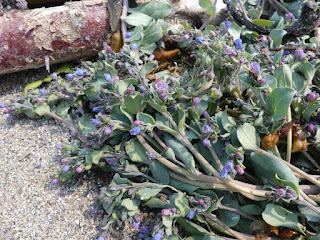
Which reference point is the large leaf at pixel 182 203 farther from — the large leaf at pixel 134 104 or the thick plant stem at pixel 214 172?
the large leaf at pixel 134 104

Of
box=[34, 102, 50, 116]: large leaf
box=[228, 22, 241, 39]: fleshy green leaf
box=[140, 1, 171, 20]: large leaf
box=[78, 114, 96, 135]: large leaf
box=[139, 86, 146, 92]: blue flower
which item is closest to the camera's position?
box=[139, 86, 146, 92]: blue flower

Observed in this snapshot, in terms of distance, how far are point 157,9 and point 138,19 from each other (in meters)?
0.20

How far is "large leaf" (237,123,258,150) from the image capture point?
1904 mm

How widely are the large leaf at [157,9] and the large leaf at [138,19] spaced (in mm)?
80

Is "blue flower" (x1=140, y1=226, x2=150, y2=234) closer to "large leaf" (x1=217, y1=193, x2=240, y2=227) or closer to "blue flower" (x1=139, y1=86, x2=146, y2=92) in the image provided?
"large leaf" (x1=217, y1=193, x2=240, y2=227)

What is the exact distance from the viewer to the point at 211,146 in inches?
79.3

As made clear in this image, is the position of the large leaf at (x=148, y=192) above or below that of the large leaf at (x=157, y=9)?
below

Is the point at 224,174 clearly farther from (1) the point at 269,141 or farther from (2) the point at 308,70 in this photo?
Result: (2) the point at 308,70

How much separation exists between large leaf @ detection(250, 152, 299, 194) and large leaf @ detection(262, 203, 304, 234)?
0.47 feet

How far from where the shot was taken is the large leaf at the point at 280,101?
73.9 inches

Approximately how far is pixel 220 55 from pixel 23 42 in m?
1.63

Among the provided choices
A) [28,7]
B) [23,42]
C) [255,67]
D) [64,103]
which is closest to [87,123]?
[64,103]

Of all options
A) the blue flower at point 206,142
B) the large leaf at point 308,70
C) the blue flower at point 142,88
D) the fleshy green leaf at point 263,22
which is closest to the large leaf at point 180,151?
the blue flower at point 206,142

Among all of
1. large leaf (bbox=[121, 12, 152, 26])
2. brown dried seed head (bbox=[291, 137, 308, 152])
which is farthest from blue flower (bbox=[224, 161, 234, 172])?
large leaf (bbox=[121, 12, 152, 26])
